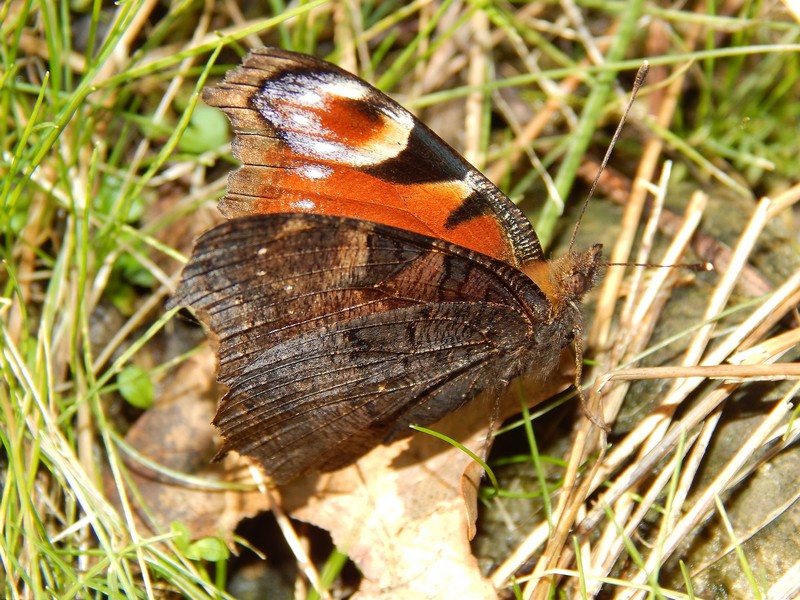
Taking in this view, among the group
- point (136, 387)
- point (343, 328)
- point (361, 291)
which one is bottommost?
point (136, 387)

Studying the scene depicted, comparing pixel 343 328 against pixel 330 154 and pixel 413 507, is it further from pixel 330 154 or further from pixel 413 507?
pixel 413 507

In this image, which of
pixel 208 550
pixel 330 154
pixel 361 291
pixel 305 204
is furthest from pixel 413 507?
pixel 330 154

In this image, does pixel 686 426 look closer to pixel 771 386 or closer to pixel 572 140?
pixel 771 386

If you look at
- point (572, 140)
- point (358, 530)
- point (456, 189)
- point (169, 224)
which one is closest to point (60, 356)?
point (169, 224)

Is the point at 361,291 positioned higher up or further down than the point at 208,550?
higher up

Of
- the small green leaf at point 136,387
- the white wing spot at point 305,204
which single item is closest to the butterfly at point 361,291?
the white wing spot at point 305,204

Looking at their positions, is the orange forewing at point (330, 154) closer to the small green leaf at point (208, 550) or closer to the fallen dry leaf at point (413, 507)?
the fallen dry leaf at point (413, 507)
